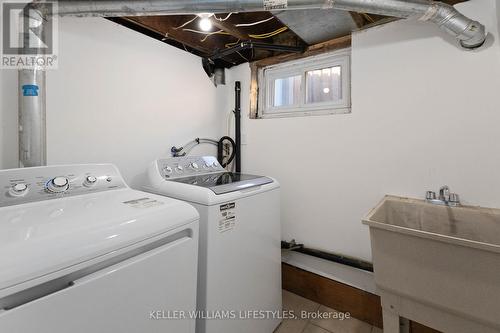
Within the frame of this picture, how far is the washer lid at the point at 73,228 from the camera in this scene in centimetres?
53

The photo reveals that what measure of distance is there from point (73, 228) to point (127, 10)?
3.37 feet

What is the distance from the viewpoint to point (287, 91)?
2072 millimetres

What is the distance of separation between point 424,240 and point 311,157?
94 centimetres

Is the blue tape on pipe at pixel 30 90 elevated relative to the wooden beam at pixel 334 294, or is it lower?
elevated

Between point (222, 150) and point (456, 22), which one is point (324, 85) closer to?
point (456, 22)

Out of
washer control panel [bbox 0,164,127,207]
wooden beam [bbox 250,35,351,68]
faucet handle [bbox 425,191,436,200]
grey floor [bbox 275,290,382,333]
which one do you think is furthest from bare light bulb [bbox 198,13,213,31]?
grey floor [bbox 275,290,382,333]

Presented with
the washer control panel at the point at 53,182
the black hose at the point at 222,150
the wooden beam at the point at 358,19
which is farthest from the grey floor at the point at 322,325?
the wooden beam at the point at 358,19

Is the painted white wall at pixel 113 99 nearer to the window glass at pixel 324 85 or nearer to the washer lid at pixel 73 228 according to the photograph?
the washer lid at pixel 73 228

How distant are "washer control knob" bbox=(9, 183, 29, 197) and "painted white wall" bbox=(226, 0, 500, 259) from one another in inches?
61.1

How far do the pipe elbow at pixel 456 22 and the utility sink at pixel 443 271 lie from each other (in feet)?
2.94

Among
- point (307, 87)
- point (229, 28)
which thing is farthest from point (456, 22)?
point (229, 28)

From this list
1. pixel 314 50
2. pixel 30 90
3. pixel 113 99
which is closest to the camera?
pixel 30 90

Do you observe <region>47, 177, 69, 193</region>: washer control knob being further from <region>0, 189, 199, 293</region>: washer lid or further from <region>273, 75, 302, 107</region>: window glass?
<region>273, 75, 302, 107</region>: window glass

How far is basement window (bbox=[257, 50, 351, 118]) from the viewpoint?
68.1 inches
